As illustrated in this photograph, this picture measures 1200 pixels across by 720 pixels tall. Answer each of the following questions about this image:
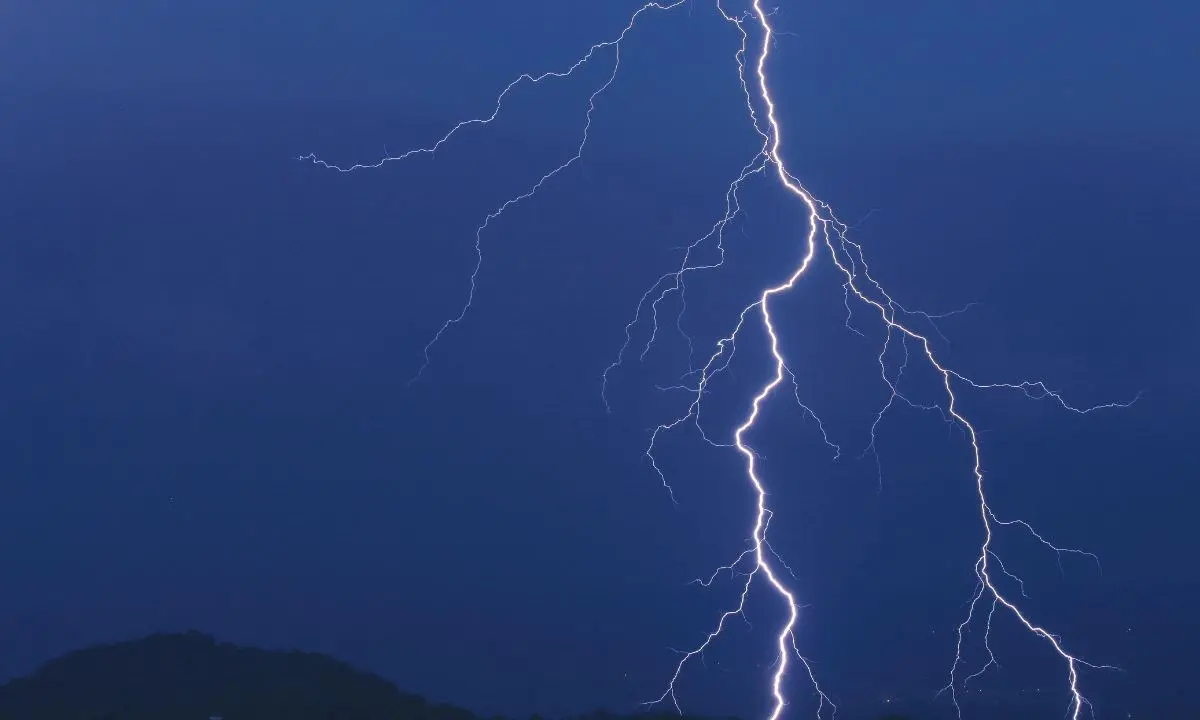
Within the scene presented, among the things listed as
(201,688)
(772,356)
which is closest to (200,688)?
(201,688)

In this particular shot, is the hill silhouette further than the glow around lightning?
Yes

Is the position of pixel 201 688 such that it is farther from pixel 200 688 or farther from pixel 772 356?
pixel 772 356

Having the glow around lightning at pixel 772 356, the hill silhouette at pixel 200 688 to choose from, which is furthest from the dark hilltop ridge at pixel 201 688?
the glow around lightning at pixel 772 356

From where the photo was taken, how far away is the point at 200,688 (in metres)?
3.07

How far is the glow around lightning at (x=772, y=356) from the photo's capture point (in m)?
2.82

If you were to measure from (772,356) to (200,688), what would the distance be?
217 cm

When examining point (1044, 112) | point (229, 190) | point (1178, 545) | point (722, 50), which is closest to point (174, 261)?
point (229, 190)

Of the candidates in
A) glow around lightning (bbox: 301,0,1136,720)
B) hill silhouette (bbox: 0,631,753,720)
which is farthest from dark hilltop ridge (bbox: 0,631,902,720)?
glow around lightning (bbox: 301,0,1136,720)

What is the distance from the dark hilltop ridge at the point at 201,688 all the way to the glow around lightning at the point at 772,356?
0.68 meters

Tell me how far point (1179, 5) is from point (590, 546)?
8.02ft

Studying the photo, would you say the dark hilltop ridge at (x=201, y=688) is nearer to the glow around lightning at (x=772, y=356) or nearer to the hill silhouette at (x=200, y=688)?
the hill silhouette at (x=200, y=688)

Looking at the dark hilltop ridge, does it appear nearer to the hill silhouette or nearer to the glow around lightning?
the hill silhouette

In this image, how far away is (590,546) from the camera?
9.82 ft

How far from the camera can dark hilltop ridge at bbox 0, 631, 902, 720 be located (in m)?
3.04
